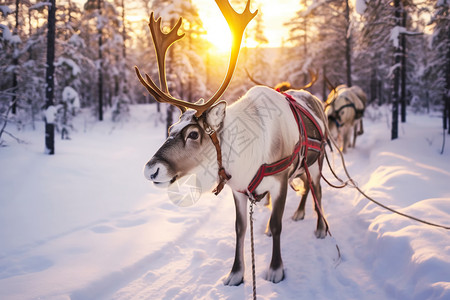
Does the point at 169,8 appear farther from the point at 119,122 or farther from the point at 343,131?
the point at 119,122

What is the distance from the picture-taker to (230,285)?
294 cm

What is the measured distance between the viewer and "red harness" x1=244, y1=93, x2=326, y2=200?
9.06 feet

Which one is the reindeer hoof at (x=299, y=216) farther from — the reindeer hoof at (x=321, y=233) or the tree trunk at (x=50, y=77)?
the tree trunk at (x=50, y=77)

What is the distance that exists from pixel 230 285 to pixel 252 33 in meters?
28.1

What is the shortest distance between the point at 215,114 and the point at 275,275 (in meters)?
1.98

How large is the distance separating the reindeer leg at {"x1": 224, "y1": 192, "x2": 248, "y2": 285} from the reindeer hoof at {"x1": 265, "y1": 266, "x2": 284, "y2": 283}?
0.31 meters

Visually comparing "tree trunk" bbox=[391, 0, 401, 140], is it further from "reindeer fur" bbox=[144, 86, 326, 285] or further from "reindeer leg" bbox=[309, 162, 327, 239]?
"reindeer fur" bbox=[144, 86, 326, 285]

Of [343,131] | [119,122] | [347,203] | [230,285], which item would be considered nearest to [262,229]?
[230,285]

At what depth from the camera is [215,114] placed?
241 cm

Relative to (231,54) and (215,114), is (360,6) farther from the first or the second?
(215,114)

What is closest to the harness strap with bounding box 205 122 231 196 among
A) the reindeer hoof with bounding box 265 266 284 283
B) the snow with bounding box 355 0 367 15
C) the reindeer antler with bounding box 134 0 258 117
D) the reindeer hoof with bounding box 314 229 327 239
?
A: the reindeer antler with bounding box 134 0 258 117

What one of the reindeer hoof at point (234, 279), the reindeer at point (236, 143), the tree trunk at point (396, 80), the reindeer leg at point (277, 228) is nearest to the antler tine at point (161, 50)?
the reindeer at point (236, 143)

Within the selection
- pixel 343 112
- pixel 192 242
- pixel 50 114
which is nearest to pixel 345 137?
pixel 343 112

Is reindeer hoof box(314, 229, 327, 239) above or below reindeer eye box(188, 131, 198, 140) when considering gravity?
below
